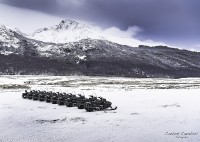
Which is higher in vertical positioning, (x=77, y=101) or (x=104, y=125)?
(x=77, y=101)

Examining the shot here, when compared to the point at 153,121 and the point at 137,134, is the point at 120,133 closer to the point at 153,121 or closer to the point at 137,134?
the point at 137,134

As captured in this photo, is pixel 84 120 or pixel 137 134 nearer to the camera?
pixel 137 134

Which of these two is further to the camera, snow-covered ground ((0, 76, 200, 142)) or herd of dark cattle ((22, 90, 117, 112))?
herd of dark cattle ((22, 90, 117, 112))

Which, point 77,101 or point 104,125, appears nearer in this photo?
point 104,125

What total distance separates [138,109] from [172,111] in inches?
160

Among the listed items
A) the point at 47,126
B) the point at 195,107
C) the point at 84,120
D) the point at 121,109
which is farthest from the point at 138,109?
the point at 47,126

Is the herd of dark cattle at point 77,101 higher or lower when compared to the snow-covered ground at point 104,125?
higher

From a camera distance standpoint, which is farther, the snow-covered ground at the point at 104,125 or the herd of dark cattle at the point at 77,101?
the herd of dark cattle at the point at 77,101

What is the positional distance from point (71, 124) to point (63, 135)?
15.2 feet

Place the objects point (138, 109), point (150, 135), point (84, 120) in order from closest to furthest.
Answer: point (150, 135) → point (84, 120) → point (138, 109)

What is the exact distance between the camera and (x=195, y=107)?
4009 cm

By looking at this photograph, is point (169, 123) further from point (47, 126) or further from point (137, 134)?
point (47, 126)

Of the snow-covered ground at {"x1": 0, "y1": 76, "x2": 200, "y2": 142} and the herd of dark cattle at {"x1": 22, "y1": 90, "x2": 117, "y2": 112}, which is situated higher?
the herd of dark cattle at {"x1": 22, "y1": 90, "x2": 117, "y2": 112}

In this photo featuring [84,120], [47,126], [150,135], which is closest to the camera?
[150,135]
